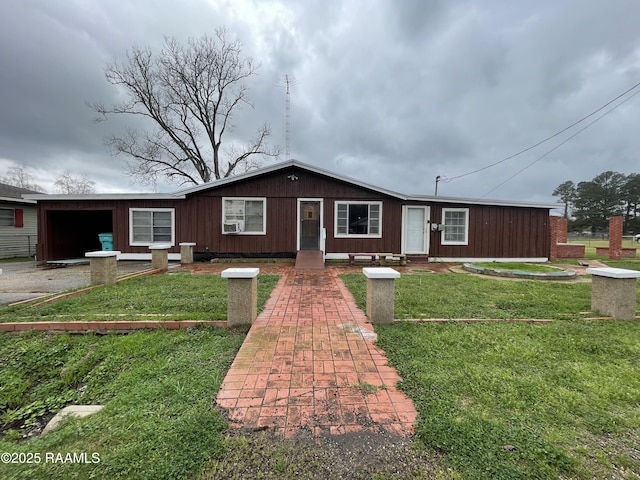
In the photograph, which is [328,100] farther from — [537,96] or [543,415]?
[543,415]

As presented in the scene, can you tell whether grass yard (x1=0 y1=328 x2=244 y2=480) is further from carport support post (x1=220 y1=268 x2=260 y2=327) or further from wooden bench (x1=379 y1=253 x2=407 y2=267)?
wooden bench (x1=379 y1=253 x2=407 y2=267)

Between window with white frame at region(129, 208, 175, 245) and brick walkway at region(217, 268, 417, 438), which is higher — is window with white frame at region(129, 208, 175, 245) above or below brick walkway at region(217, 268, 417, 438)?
above

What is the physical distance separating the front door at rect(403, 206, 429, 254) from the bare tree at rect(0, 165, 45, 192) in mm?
40331

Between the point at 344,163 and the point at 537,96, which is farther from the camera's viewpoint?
the point at 344,163

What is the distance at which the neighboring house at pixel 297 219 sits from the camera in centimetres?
1059

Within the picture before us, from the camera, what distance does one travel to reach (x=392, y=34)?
1191 cm

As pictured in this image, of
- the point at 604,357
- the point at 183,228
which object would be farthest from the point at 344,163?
the point at 604,357

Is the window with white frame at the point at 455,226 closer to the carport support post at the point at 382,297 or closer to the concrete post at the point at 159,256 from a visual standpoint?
the carport support post at the point at 382,297

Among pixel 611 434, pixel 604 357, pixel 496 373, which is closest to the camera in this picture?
pixel 611 434

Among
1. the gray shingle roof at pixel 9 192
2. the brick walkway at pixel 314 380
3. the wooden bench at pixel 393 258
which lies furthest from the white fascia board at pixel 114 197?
the brick walkway at pixel 314 380

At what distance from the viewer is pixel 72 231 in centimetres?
1216

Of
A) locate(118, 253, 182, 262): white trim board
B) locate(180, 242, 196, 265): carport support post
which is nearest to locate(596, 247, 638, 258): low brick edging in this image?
locate(180, 242, 196, 265): carport support post

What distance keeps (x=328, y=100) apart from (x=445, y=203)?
33.3 ft

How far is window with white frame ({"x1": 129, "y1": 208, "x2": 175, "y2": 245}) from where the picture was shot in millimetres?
10750
